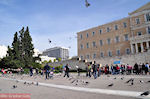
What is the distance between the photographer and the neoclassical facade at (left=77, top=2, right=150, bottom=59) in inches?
1401

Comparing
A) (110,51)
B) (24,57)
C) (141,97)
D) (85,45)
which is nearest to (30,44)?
(24,57)

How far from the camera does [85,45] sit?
48.9 meters

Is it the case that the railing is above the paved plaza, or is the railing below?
above

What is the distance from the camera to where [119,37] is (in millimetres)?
40719

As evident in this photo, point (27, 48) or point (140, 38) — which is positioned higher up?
point (140, 38)

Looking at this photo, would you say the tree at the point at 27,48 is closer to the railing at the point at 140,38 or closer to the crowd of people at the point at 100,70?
the crowd of people at the point at 100,70

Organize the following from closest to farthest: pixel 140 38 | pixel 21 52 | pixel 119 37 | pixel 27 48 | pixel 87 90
→ pixel 87 90
pixel 140 38
pixel 119 37
pixel 21 52
pixel 27 48

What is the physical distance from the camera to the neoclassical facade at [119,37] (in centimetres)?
3559

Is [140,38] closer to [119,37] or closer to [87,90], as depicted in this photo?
[119,37]

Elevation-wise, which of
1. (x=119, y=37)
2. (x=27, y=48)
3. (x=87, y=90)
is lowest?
(x=87, y=90)

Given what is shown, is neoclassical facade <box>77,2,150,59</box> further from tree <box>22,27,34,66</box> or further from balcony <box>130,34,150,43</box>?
tree <box>22,27,34,66</box>

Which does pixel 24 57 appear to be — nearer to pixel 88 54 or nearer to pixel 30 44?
Result: pixel 30 44

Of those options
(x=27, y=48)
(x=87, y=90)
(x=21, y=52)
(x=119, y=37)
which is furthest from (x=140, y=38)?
(x=21, y=52)

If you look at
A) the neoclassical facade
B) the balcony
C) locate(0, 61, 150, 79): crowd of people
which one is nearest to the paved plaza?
locate(0, 61, 150, 79): crowd of people
